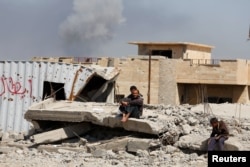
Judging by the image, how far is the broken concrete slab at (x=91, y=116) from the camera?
39.2 ft

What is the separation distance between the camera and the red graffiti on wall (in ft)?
56.3

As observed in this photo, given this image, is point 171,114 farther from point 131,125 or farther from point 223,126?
point 223,126

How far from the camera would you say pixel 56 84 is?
1717cm

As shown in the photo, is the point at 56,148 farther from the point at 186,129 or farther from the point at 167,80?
the point at 167,80

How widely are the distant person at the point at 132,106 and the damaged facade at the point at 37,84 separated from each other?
13.9 feet

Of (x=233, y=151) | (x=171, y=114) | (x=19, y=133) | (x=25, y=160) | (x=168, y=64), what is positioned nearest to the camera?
(x=233, y=151)

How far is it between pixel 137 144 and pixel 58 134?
8.48 ft

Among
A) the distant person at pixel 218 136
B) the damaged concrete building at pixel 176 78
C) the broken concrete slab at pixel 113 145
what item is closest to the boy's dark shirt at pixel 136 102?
the broken concrete slab at pixel 113 145

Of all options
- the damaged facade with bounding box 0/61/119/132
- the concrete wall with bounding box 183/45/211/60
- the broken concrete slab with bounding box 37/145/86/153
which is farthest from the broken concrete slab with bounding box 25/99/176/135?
the concrete wall with bounding box 183/45/211/60

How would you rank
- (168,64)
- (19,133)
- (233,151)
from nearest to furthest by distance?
(233,151) → (19,133) → (168,64)

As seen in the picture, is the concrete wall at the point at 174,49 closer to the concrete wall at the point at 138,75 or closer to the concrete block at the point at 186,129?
the concrete wall at the point at 138,75

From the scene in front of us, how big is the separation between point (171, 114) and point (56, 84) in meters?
5.10

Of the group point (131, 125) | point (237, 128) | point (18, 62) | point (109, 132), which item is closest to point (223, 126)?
point (237, 128)

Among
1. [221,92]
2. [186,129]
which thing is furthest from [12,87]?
[221,92]
